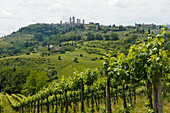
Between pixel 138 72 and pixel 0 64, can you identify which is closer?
pixel 138 72

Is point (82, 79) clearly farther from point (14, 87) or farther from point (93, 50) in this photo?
point (93, 50)

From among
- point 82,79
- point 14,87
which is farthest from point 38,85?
point 82,79

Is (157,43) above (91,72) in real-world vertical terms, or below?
above

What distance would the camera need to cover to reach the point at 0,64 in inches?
5576

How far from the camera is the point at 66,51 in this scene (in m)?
196

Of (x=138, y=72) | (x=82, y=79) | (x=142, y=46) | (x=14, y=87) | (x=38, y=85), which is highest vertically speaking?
(x=142, y=46)

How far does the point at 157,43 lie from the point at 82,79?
13309 mm

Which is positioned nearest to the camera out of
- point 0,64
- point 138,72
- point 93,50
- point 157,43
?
point 157,43

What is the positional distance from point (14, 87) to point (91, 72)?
91371 mm

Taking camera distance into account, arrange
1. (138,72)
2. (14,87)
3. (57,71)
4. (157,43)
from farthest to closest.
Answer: (57,71)
(14,87)
(138,72)
(157,43)

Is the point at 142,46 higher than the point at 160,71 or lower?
higher

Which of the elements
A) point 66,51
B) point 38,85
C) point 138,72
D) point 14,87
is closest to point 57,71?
point 14,87

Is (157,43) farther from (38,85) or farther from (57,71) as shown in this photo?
(57,71)

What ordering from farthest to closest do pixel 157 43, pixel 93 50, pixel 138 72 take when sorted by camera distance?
pixel 93 50 → pixel 138 72 → pixel 157 43
